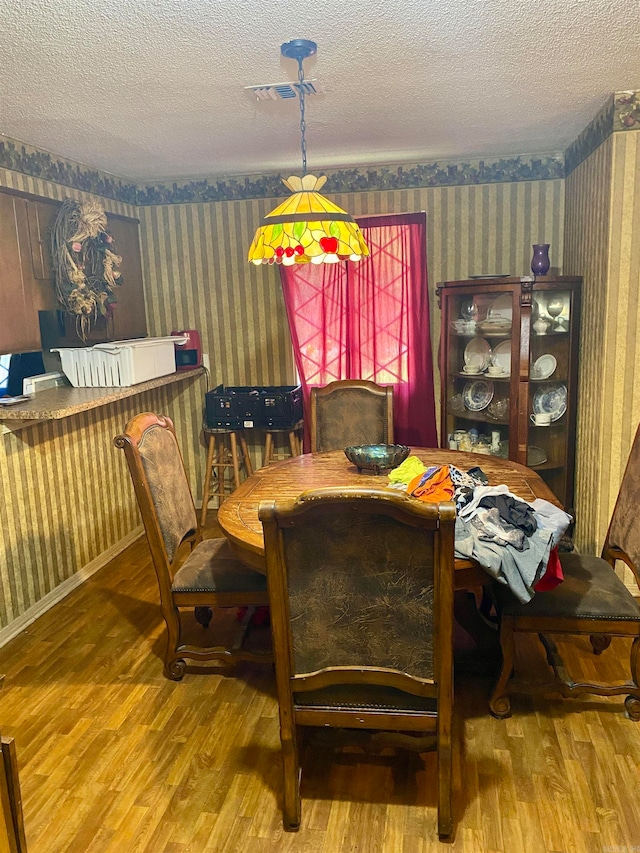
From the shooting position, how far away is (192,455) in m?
4.98

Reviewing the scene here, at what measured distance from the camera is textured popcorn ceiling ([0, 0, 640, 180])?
198cm

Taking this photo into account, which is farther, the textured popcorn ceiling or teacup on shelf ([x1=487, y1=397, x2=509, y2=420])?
teacup on shelf ([x1=487, y1=397, x2=509, y2=420])

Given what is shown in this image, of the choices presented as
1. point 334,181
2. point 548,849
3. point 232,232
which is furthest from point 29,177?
point 548,849

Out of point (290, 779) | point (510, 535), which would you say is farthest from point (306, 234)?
point (290, 779)

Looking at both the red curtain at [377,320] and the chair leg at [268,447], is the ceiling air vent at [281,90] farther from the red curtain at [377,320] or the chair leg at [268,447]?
the chair leg at [268,447]

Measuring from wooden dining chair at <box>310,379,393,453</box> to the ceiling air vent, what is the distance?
153 cm

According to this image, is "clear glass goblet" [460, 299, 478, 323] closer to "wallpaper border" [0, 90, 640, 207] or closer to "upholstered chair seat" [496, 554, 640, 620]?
"wallpaper border" [0, 90, 640, 207]

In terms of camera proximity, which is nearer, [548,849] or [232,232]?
[548,849]

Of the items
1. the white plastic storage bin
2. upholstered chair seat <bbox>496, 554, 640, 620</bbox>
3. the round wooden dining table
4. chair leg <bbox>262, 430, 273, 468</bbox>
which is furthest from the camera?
chair leg <bbox>262, 430, 273, 468</bbox>

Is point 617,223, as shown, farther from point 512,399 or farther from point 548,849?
point 548,849

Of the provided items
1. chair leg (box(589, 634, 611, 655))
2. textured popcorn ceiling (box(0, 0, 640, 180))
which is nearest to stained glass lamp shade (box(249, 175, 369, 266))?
textured popcorn ceiling (box(0, 0, 640, 180))

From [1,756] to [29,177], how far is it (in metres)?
2.91

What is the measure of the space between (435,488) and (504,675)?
2.31 feet

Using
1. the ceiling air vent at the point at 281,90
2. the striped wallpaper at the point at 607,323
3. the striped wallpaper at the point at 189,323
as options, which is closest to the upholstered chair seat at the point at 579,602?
the striped wallpaper at the point at 607,323
